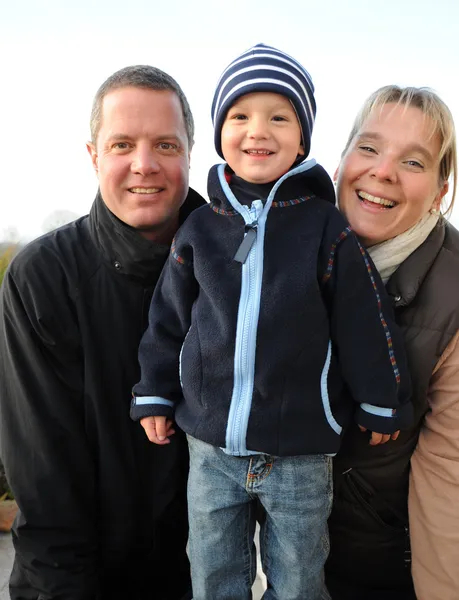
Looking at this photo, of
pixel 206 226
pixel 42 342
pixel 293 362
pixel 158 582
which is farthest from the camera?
pixel 158 582

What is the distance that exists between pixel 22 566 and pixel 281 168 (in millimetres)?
1670

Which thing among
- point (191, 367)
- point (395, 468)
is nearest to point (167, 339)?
point (191, 367)

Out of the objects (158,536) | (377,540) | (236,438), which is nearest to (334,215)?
(236,438)

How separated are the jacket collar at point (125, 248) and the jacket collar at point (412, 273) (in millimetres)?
778

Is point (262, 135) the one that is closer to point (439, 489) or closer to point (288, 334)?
point (288, 334)

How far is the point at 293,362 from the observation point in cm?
144

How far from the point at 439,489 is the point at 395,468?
15 cm

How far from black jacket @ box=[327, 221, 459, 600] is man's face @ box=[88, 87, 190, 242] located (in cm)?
87

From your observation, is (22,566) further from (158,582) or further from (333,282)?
(333,282)

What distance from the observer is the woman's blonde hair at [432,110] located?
1705 mm

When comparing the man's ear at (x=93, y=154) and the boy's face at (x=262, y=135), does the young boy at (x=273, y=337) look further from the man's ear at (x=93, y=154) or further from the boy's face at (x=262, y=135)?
the man's ear at (x=93, y=154)

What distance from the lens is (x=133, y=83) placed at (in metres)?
1.84

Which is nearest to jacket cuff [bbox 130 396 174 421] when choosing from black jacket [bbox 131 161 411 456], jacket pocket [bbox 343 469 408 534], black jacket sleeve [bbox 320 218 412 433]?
black jacket [bbox 131 161 411 456]

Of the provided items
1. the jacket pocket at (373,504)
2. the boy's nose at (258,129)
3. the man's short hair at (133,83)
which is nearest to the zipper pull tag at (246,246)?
the boy's nose at (258,129)
